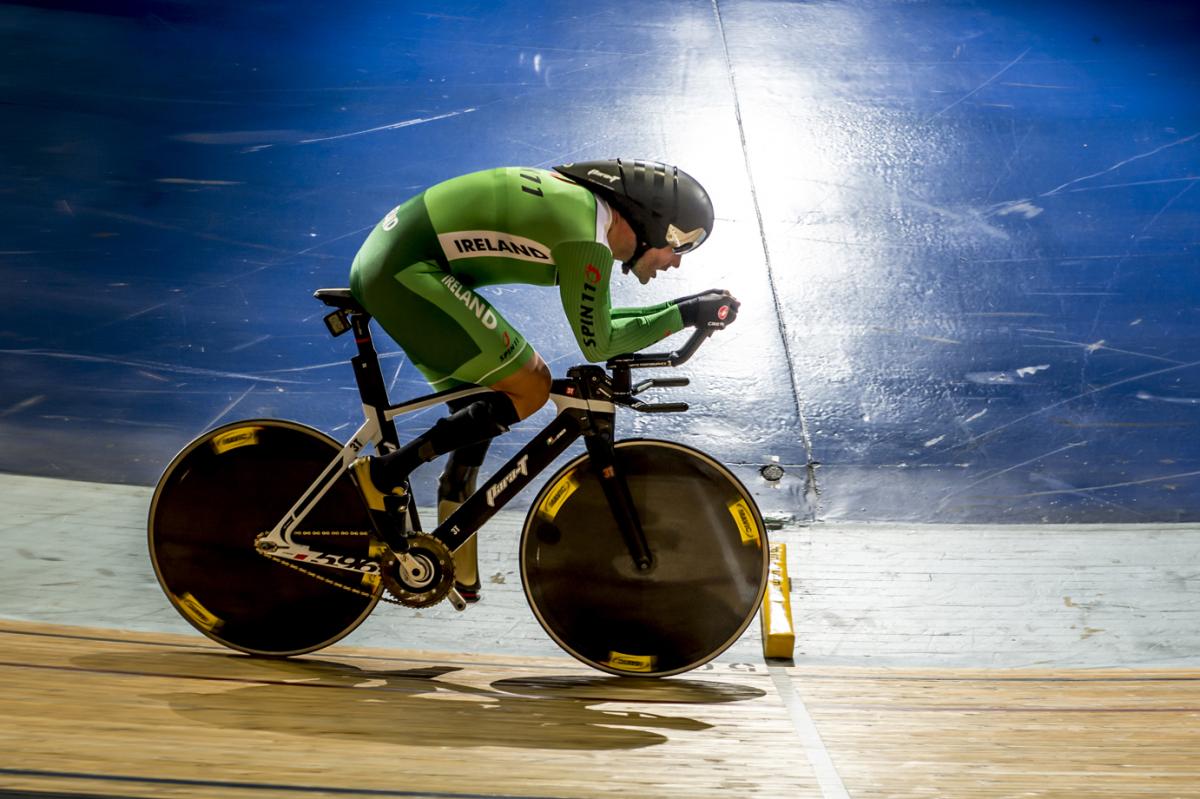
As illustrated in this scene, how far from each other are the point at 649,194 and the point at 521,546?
99cm

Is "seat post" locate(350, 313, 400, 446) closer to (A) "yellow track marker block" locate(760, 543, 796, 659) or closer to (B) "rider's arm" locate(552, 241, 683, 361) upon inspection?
(B) "rider's arm" locate(552, 241, 683, 361)

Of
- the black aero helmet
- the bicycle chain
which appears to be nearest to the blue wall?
the bicycle chain

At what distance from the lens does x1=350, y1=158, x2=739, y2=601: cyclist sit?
2736mm

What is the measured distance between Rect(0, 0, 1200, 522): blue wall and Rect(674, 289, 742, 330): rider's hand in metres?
1.51

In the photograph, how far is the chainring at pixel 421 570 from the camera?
9.43 ft

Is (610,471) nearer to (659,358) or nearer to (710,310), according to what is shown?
(659,358)

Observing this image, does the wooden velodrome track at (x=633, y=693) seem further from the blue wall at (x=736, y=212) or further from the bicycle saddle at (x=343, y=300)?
the bicycle saddle at (x=343, y=300)

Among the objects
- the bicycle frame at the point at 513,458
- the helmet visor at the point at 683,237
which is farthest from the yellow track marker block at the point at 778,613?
the helmet visor at the point at 683,237

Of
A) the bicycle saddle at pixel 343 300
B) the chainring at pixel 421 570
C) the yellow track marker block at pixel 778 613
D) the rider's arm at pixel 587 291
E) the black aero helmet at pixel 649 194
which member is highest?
the black aero helmet at pixel 649 194

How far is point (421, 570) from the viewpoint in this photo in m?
2.88

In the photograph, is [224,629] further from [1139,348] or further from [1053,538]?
[1139,348]

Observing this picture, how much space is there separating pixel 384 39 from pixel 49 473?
13.1ft

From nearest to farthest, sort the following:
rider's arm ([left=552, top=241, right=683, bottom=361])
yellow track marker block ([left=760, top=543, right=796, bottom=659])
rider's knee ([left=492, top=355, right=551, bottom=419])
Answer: rider's arm ([left=552, top=241, right=683, bottom=361]) < rider's knee ([left=492, top=355, right=551, bottom=419]) < yellow track marker block ([left=760, top=543, right=796, bottom=659])

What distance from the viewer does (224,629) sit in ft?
9.77
